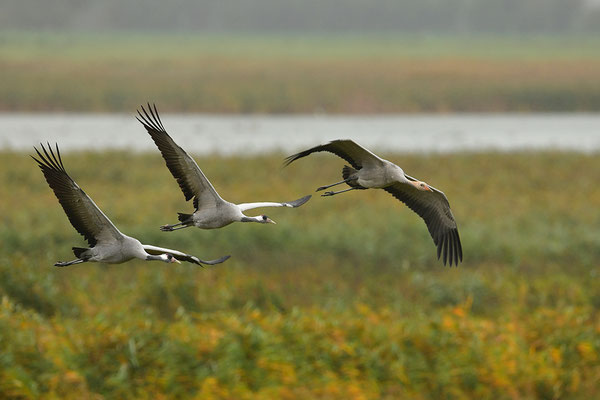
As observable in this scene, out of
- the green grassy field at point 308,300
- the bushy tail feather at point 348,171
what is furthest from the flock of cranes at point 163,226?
the green grassy field at point 308,300

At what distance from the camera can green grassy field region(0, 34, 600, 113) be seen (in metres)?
61.9

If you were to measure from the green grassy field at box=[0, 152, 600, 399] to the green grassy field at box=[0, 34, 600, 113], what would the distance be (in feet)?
104

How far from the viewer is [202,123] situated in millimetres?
56562

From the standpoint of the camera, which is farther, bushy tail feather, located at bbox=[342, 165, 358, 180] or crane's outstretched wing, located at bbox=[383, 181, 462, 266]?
crane's outstretched wing, located at bbox=[383, 181, 462, 266]

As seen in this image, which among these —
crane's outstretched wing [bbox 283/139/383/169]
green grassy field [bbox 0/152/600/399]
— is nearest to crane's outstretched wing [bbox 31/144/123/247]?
crane's outstretched wing [bbox 283/139/383/169]

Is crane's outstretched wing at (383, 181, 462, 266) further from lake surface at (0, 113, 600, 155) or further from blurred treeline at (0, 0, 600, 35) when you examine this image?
blurred treeline at (0, 0, 600, 35)

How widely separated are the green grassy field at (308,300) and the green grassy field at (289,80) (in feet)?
104

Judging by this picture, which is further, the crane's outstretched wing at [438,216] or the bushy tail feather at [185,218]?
the crane's outstretched wing at [438,216]

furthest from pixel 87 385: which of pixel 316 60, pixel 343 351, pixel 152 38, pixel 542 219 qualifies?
pixel 152 38

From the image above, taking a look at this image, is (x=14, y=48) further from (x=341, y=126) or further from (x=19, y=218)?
(x=19, y=218)

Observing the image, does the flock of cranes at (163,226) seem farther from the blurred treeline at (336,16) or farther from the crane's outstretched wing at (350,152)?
the blurred treeline at (336,16)

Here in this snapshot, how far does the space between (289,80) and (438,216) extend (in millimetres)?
64667

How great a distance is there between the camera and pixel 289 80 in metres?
69.9

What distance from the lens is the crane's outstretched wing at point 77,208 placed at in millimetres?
3977
